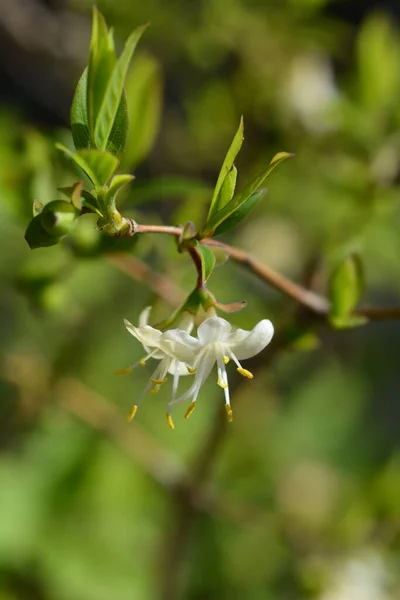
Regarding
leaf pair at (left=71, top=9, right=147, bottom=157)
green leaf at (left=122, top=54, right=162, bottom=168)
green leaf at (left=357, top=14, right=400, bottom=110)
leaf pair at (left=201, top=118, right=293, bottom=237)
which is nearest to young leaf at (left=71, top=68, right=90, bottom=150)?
leaf pair at (left=71, top=9, right=147, bottom=157)

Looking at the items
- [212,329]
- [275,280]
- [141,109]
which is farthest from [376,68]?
[212,329]

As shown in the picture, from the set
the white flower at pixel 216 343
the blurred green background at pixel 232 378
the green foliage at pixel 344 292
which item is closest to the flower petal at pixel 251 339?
the white flower at pixel 216 343

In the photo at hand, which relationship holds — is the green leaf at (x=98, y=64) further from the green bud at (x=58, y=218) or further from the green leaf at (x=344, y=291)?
the green leaf at (x=344, y=291)

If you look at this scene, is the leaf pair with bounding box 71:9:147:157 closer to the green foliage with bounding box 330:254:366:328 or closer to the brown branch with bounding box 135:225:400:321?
the brown branch with bounding box 135:225:400:321

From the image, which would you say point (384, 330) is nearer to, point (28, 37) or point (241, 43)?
point (241, 43)

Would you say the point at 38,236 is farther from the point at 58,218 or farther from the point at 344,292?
the point at 344,292

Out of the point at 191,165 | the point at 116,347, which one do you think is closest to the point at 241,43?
the point at 191,165

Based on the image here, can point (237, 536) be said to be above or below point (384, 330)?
below

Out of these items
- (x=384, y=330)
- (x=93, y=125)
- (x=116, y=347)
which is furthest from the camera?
(x=384, y=330)
